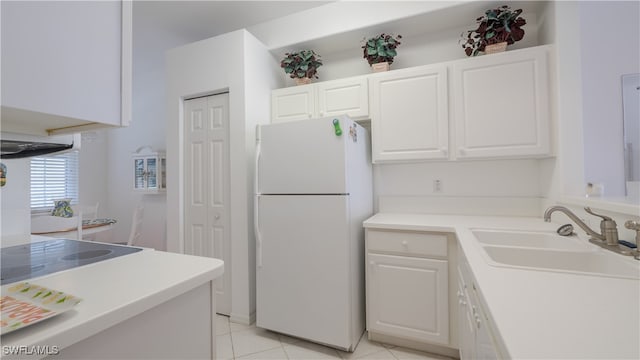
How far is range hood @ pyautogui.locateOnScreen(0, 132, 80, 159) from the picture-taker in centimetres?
90

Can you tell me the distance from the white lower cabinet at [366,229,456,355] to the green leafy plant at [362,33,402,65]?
140 centimetres

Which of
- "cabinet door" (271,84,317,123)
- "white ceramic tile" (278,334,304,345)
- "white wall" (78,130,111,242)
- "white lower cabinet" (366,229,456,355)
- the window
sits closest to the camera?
"white lower cabinet" (366,229,456,355)

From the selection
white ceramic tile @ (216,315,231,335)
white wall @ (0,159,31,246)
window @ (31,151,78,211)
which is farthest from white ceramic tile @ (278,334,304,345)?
window @ (31,151,78,211)

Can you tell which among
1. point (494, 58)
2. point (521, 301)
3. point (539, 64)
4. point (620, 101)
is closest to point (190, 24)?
point (494, 58)

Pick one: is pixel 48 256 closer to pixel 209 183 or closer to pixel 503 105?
pixel 209 183

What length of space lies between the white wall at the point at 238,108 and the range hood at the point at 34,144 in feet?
4.47

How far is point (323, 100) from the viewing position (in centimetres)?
244

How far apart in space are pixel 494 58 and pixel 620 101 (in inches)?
33.1

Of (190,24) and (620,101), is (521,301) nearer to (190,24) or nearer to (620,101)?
(620,101)

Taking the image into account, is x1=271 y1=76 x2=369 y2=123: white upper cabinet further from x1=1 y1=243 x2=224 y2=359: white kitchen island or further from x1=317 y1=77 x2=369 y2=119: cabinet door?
x1=1 y1=243 x2=224 y2=359: white kitchen island

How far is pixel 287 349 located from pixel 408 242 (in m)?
1.14

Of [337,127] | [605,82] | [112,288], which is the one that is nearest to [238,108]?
[337,127]

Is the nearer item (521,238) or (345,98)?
(521,238)

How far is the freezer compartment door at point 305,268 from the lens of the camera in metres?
1.88
